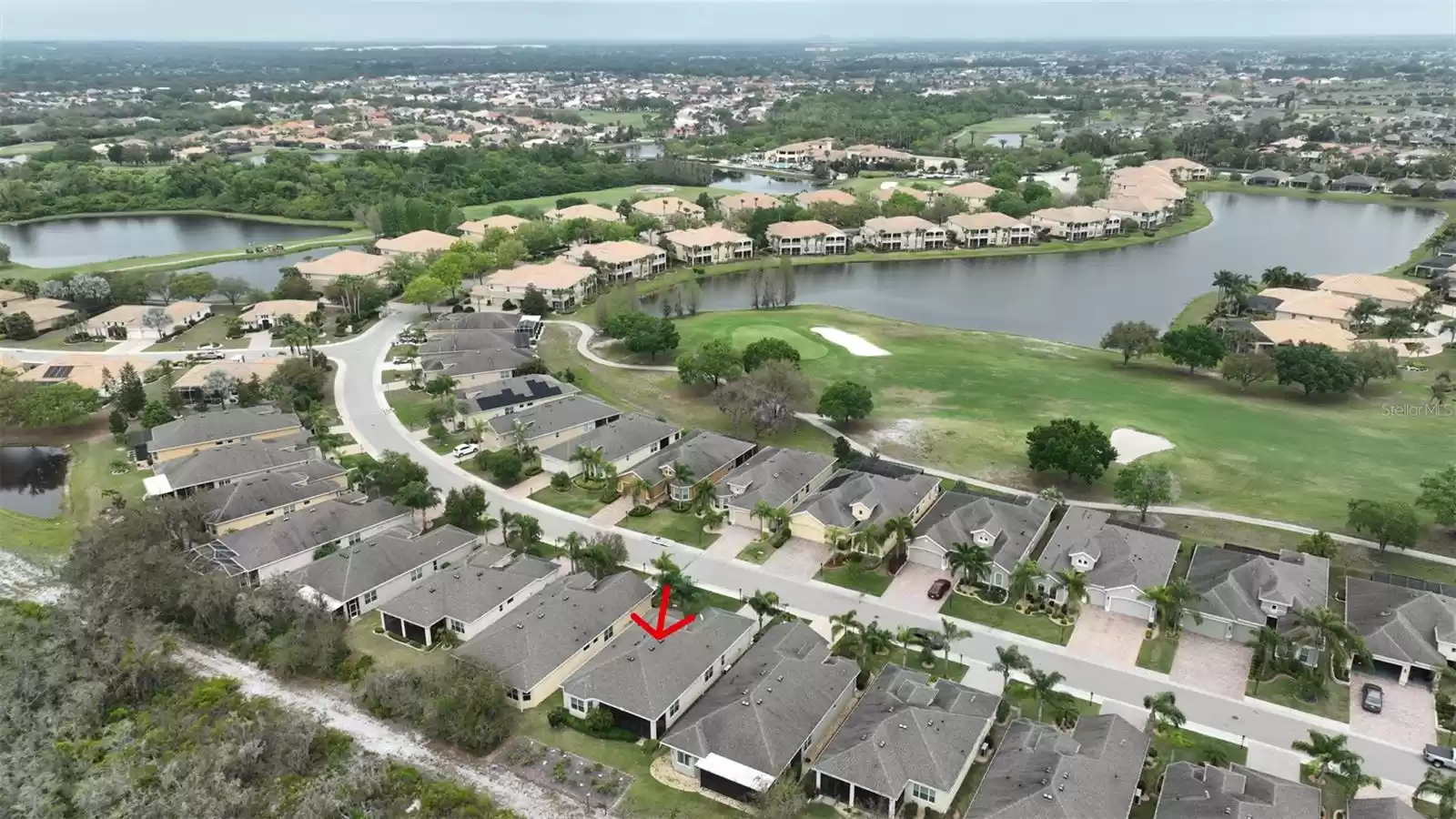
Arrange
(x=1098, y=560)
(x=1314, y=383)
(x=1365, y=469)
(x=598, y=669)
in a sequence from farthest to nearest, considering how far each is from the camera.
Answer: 1. (x=1314, y=383)
2. (x=1365, y=469)
3. (x=1098, y=560)
4. (x=598, y=669)

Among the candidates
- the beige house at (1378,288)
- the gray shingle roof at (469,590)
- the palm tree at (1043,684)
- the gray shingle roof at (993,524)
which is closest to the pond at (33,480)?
the gray shingle roof at (469,590)

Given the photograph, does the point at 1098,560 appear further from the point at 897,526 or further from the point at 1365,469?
the point at 1365,469

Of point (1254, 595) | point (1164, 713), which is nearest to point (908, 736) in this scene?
point (1164, 713)

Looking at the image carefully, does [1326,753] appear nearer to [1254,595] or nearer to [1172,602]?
[1172,602]

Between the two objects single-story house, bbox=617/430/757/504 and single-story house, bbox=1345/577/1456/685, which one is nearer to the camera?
single-story house, bbox=1345/577/1456/685

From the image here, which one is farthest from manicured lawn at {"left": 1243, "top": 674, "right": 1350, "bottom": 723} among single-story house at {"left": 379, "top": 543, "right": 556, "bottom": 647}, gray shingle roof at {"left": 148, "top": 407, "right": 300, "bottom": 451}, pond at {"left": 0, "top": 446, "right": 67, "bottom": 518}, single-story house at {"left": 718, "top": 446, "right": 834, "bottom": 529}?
pond at {"left": 0, "top": 446, "right": 67, "bottom": 518}

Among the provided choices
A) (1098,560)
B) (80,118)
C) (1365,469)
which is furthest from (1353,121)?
(80,118)

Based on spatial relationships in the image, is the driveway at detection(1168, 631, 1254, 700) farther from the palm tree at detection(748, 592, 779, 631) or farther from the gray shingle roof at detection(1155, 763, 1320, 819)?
the palm tree at detection(748, 592, 779, 631)

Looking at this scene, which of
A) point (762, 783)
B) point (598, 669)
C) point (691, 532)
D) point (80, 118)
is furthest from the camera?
point (80, 118)
